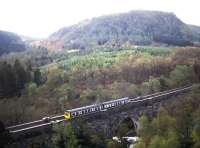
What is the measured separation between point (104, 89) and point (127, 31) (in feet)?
216

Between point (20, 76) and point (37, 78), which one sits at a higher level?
point (20, 76)

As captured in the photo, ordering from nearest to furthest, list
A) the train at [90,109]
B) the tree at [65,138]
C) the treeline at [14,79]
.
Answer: the tree at [65,138]
the train at [90,109]
the treeline at [14,79]

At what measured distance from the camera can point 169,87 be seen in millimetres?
57812

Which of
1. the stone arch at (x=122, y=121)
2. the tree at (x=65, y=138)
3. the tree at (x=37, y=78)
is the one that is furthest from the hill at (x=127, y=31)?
the tree at (x=65, y=138)

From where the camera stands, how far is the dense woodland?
111 feet

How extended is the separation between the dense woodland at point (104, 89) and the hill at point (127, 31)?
82.7ft

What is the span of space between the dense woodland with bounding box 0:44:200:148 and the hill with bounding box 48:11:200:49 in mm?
25211

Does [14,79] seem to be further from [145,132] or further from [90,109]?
[145,132]

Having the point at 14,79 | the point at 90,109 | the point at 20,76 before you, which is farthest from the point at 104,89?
the point at 90,109

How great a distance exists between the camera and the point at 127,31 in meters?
118

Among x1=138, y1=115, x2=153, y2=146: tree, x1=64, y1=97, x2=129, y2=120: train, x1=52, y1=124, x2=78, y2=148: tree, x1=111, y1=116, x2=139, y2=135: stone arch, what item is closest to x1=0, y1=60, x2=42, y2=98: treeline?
x1=64, y1=97, x2=129, y2=120: train

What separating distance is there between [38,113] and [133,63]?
27894 millimetres

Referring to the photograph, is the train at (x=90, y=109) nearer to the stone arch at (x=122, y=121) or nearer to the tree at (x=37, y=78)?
the stone arch at (x=122, y=121)

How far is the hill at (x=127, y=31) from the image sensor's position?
355ft
